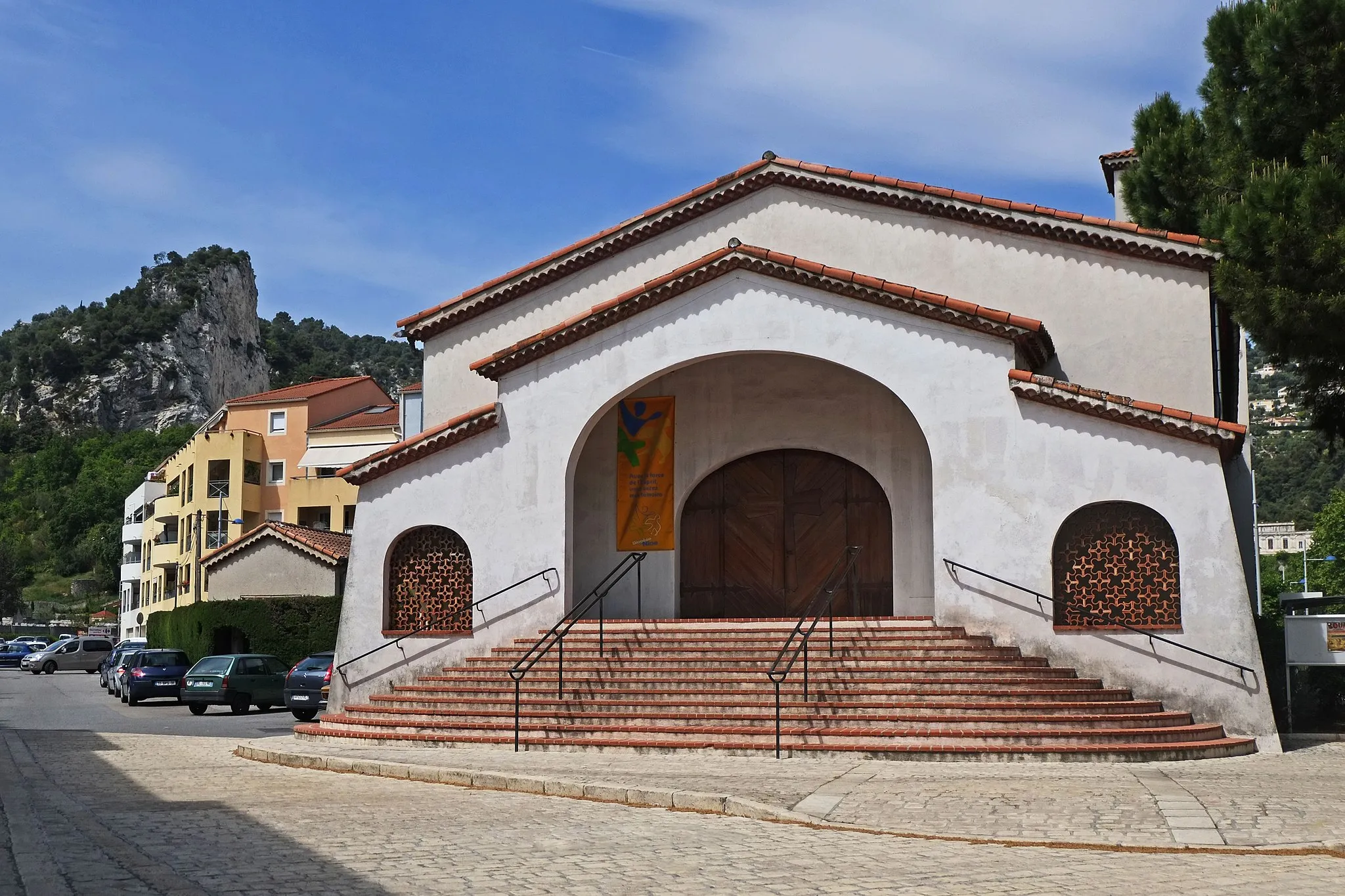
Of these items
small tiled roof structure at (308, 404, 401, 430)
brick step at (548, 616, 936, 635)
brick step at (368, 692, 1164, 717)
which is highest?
small tiled roof structure at (308, 404, 401, 430)

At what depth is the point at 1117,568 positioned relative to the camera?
1731 centimetres

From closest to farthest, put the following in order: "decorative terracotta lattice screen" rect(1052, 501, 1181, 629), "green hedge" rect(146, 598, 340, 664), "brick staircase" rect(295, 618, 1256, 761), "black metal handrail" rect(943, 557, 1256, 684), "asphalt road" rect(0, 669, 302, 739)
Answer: "brick staircase" rect(295, 618, 1256, 761) → "black metal handrail" rect(943, 557, 1256, 684) → "decorative terracotta lattice screen" rect(1052, 501, 1181, 629) → "asphalt road" rect(0, 669, 302, 739) → "green hedge" rect(146, 598, 340, 664)

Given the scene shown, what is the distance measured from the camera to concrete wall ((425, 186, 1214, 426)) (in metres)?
20.6

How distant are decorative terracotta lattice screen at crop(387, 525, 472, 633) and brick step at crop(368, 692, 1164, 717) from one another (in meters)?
1.99

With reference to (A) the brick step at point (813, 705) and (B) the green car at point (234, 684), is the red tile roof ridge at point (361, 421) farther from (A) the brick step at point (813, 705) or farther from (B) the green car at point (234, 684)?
(A) the brick step at point (813, 705)

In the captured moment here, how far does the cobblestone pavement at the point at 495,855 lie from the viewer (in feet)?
27.0

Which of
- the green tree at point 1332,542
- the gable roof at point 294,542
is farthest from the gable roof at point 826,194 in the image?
the green tree at point 1332,542

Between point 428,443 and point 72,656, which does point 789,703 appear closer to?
point 428,443

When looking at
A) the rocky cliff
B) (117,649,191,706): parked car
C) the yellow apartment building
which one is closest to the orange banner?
(117,649,191,706): parked car

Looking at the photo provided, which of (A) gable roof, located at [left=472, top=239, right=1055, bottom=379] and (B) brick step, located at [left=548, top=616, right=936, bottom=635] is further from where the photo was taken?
(B) brick step, located at [left=548, top=616, right=936, bottom=635]

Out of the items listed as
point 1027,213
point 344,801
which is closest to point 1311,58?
point 1027,213

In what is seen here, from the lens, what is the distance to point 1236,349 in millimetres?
23375

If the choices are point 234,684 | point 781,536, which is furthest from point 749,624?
point 234,684

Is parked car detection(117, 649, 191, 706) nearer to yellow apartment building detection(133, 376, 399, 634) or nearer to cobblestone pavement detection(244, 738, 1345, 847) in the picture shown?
cobblestone pavement detection(244, 738, 1345, 847)
